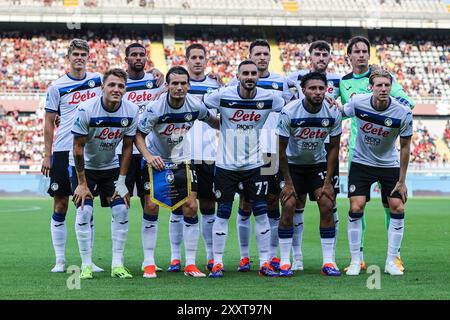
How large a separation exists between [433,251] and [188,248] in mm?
4470

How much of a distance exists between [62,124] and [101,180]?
3.32ft

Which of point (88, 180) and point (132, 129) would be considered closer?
point (132, 129)

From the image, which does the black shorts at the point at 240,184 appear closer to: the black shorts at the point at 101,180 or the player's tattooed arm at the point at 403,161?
the black shorts at the point at 101,180

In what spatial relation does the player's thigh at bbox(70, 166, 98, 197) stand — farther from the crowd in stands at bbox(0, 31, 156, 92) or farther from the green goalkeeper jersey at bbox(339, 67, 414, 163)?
the crowd in stands at bbox(0, 31, 156, 92)

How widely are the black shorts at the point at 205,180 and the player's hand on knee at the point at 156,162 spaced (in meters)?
0.88

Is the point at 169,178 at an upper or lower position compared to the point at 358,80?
lower

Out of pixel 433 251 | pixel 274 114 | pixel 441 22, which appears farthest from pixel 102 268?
pixel 441 22

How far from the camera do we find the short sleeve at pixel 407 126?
9.30 metres

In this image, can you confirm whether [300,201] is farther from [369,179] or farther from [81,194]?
[81,194]

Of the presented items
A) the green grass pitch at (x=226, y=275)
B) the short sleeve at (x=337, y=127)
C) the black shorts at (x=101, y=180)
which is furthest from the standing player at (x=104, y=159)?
the short sleeve at (x=337, y=127)

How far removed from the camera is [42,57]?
4322cm

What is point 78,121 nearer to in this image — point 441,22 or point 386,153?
point 386,153

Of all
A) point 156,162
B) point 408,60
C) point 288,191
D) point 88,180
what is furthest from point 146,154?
point 408,60

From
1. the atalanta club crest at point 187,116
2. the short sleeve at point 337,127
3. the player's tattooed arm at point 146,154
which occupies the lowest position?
the player's tattooed arm at point 146,154
